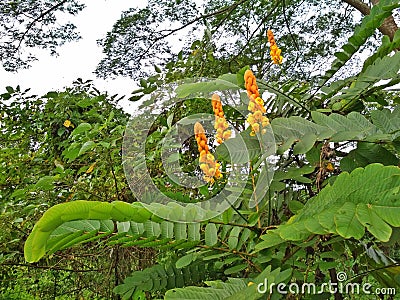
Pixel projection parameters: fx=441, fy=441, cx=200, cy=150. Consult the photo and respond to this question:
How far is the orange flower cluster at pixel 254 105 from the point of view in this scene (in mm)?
721

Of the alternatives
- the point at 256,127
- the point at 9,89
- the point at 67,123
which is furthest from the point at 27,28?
the point at 256,127

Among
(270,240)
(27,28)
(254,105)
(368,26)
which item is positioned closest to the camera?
(270,240)

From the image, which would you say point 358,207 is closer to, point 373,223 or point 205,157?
point 373,223

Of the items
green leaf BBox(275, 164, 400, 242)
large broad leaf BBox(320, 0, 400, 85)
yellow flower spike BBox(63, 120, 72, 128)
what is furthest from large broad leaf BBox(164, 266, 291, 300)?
yellow flower spike BBox(63, 120, 72, 128)

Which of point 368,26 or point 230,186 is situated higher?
point 368,26

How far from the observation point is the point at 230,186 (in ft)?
2.93

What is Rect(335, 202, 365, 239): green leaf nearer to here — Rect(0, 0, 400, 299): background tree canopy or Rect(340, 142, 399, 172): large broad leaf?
Rect(0, 0, 400, 299): background tree canopy

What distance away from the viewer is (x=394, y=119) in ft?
2.45

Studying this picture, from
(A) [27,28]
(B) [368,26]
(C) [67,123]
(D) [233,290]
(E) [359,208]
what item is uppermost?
(A) [27,28]

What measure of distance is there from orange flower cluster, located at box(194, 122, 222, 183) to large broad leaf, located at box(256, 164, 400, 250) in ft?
0.87

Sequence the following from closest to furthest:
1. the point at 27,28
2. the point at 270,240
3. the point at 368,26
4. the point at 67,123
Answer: the point at 270,240 → the point at 368,26 → the point at 67,123 → the point at 27,28

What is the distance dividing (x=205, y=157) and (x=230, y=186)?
12 cm

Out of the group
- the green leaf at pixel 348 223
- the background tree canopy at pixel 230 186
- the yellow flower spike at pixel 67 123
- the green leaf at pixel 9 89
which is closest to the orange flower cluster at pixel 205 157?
the background tree canopy at pixel 230 186

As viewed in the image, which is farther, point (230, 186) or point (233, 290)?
point (230, 186)
